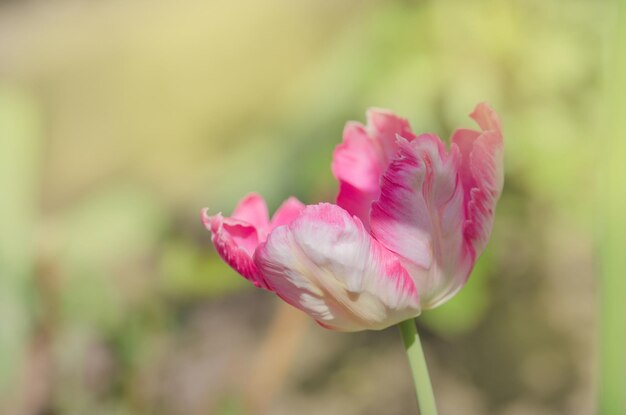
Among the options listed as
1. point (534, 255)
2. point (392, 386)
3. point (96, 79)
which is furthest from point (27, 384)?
point (96, 79)

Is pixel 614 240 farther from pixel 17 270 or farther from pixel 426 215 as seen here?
pixel 17 270

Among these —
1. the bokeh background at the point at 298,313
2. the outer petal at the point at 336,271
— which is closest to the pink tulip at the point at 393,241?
the outer petal at the point at 336,271

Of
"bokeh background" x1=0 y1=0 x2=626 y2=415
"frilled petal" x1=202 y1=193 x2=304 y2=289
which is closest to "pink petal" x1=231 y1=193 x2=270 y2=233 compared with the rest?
"frilled petal" x1=202 y1=193 x2=304 y2=289

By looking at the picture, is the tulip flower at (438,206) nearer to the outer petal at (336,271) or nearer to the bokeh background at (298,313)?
the outer petal at (336,271)

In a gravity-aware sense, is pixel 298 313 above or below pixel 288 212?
below

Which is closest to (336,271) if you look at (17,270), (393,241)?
(393,241)

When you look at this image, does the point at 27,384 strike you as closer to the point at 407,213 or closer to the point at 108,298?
the point at 108,298
